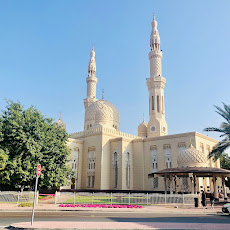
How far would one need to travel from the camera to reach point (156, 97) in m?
41.6

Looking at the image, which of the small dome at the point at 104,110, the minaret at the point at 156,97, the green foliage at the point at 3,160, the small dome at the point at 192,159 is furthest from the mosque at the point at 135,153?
the green foliage at the point at 3,160

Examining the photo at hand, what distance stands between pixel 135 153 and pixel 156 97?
33.6 feet

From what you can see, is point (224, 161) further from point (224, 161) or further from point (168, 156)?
point (168, 156)

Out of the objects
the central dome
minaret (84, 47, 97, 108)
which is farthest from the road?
minaret (84, 47, 97, 108)

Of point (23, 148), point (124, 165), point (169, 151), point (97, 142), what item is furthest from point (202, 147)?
→ point (23, 148)

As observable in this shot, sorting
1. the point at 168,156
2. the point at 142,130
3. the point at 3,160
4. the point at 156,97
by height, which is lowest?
the point at 3,160

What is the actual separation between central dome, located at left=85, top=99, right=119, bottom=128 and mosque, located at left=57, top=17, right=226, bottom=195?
0.58ft

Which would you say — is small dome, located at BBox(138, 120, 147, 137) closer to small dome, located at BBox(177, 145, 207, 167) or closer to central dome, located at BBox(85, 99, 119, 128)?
central dome, located at BBox(85, 99, 119, 128)

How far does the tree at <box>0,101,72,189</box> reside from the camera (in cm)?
2102

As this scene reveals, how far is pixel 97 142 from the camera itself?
37188 mm

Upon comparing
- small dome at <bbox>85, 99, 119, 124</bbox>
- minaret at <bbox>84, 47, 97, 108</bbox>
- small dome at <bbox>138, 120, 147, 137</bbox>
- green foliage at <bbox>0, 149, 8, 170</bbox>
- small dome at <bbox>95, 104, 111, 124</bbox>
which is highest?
minaret at <bbox>84, 47, 97, 108</bbox>

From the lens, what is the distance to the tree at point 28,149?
68.9 feet

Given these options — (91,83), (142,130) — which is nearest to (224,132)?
(142,130)

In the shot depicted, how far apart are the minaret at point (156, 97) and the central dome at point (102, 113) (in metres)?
7.26
